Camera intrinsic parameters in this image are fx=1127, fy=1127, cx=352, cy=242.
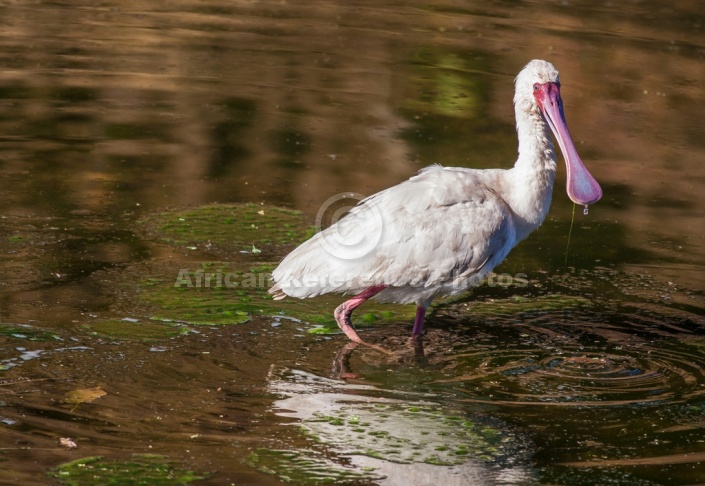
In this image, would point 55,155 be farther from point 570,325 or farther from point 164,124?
point 570,325

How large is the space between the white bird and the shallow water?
18.2 inches

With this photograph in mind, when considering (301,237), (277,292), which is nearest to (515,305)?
(277,292)

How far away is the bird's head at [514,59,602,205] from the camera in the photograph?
8.67 meters

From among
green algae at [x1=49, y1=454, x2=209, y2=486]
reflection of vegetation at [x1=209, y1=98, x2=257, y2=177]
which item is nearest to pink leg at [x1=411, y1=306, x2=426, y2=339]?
green algae at [x1=49, y1=454, x2=209, y2=486]

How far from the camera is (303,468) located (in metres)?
6.46

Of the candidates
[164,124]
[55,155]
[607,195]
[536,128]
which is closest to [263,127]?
[164,124]

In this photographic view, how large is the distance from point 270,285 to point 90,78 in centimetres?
727

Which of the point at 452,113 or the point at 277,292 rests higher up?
the point at 452,113

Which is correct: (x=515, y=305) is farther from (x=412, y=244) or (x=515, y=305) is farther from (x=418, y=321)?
(x=412, y=244)

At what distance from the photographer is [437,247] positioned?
8.28 metres

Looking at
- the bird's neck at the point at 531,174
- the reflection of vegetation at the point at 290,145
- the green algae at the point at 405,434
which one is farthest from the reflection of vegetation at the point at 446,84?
the green algae at the point at 405,434

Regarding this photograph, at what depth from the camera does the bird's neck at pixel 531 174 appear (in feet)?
28.2

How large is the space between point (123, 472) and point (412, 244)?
9.60ft

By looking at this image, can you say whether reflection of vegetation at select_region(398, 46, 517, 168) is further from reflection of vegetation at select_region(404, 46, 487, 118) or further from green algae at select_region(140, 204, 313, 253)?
green algae at select_region(140, 204, 313, 253)
